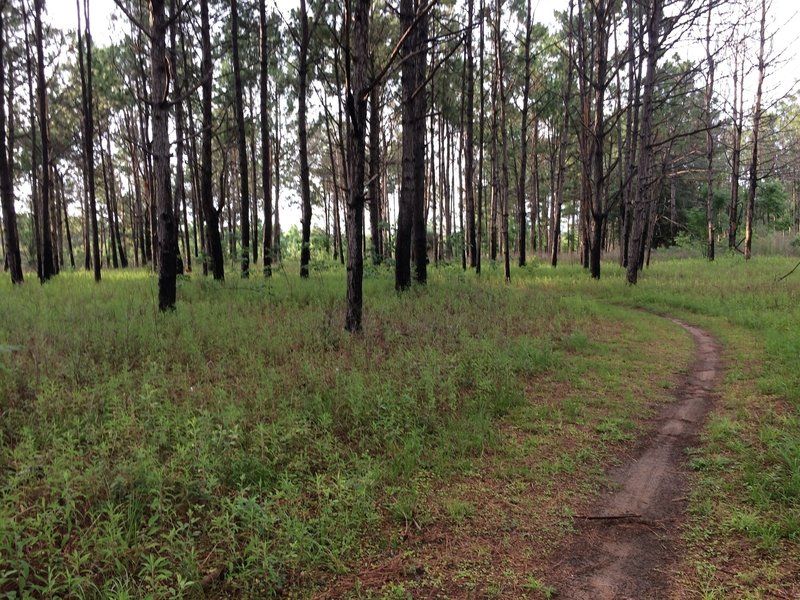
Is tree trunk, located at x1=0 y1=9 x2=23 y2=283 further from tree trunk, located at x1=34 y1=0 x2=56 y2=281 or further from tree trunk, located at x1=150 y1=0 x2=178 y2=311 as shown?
tree trunk, located at x1=150 y1=0 x2=178 y2=311

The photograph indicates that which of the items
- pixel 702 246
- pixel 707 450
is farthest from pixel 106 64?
pixel 702 246

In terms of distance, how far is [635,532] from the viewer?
3.25m

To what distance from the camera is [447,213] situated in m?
31.3

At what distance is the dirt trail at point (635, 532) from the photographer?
276 cm

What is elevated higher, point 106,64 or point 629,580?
point 106,64

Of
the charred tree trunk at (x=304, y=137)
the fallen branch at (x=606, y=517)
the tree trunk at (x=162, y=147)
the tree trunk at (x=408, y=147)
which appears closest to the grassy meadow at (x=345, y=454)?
the fallen branch at (x=606, y=517)

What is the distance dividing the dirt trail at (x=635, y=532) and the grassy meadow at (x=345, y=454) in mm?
130

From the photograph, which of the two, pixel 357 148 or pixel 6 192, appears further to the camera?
pixel 6 192

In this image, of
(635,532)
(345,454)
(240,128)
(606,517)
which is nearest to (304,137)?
(240,128)

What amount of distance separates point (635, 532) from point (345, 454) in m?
2.33

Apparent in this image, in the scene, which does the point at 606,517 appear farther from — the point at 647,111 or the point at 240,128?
the point at 647,111

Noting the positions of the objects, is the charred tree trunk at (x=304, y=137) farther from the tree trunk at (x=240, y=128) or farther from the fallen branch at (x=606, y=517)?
the fallen branch at (x=606, y=517)

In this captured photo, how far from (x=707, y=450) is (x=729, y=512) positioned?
1067 millimetres

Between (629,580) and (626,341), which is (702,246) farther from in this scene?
(629,580)
